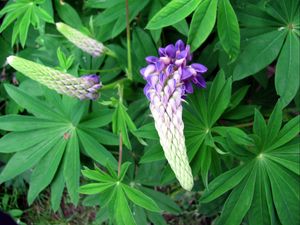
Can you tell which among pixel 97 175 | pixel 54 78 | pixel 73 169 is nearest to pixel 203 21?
pixel 54 78

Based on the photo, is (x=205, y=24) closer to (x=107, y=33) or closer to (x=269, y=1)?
(x=269, y=1)

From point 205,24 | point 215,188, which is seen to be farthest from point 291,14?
point 215,188

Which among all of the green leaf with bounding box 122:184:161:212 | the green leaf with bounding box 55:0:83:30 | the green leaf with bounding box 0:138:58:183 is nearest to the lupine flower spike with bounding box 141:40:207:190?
the green leaf with bounding box 122:184:161:212

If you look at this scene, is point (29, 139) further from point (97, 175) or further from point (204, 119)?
point (204, 119)

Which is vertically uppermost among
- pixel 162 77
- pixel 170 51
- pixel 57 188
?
pixel 170 51

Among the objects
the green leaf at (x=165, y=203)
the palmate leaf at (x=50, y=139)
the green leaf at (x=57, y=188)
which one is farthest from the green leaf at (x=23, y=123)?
the green leaf at (x=165, y=203)

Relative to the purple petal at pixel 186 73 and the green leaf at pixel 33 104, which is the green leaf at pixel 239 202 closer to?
the purple petal at pixel 186 73

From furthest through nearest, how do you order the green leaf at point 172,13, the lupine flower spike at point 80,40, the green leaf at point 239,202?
the lupine flower spike at point 80,40 → the green leaf at point 239,202 → the green leaf at point 172,13
